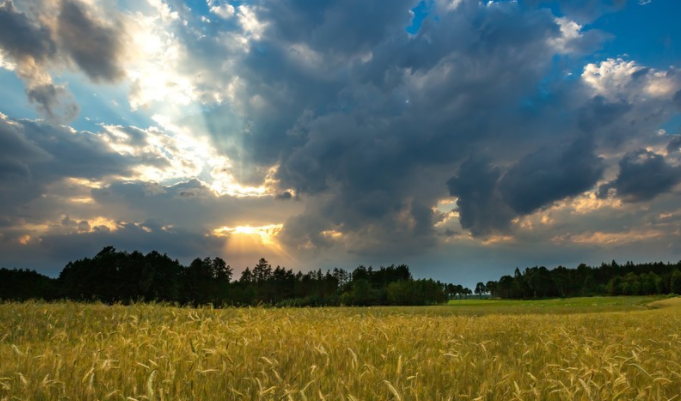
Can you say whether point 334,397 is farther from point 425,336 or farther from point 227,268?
point 227,268

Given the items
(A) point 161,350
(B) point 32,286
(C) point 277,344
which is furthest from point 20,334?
(B) point 32,286

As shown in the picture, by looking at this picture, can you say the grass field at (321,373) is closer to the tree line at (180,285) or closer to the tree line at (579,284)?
the tree line at (180,285)

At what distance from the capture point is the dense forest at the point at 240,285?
79000 mm

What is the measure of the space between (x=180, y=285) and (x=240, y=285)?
142 feet

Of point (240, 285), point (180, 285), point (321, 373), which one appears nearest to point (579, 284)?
point (240, 285)

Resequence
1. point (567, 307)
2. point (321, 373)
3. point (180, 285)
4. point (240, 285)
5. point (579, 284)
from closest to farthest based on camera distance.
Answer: point (321, 373) → point (567, 307) → point (180, 285) → point (240, 285) → point (579, 284)

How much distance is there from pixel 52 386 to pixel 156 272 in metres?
85.6

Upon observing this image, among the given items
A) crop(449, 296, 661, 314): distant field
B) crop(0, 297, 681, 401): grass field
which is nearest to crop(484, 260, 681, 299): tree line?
crop(449, 296, 661, 314): distant field

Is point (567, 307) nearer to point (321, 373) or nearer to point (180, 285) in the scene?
point (321, 373)

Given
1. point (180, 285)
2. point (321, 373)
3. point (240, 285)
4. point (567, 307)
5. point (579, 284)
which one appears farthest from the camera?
point (579, 284)

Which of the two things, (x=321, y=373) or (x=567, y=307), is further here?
(x=567, y=307)

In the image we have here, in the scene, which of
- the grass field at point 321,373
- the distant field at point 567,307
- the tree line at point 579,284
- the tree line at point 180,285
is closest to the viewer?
the grass field at point 321,373

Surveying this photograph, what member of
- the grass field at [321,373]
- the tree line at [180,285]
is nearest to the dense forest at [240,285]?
the tree line at [180,285]

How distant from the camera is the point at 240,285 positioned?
136750mm
